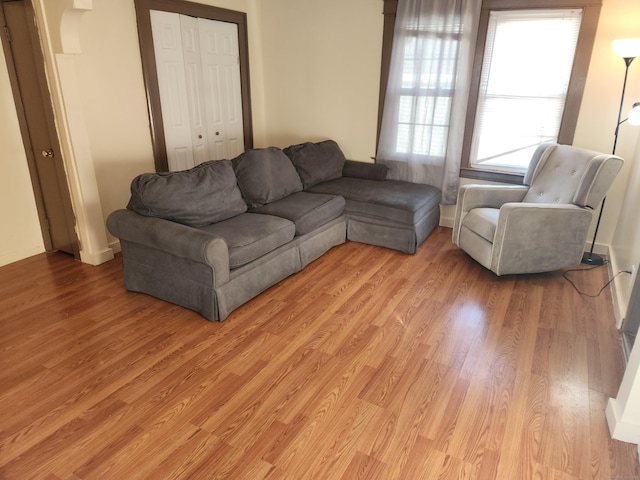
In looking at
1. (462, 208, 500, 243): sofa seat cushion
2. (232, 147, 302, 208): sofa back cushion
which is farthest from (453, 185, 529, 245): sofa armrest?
(232, 147, 302, 208): sofa back cushion

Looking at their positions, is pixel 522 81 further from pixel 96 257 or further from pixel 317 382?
pixel 96 257

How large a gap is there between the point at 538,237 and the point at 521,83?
63.1 inches

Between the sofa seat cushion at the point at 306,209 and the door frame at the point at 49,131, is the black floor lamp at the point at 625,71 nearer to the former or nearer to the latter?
the sofa seat cushion at the point at 306,209

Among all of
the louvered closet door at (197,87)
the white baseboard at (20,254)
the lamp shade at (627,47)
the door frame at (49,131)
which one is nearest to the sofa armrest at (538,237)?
the lamp shade at (627,47)

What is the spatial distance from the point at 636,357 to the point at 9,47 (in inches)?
175

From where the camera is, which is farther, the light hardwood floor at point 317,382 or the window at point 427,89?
the window at point 427,89

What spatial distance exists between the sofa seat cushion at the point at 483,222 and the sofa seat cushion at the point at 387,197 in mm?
437

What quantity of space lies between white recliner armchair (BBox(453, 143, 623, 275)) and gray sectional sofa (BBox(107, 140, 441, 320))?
671mm

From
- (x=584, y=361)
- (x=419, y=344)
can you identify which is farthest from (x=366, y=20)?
(x=584, y=361)

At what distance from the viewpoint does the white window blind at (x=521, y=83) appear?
365cm

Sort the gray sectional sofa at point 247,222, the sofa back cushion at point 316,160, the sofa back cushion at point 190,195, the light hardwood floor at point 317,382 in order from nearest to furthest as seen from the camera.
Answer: the light hardwood floor at point 317,382
the gray sectional sofa at point 247,222
the sofa back cushion at point 190,195
the sofa back cushion at point 316,160

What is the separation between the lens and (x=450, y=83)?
4.01m

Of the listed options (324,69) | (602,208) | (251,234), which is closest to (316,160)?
(324,69)

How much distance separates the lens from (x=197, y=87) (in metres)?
4.21
